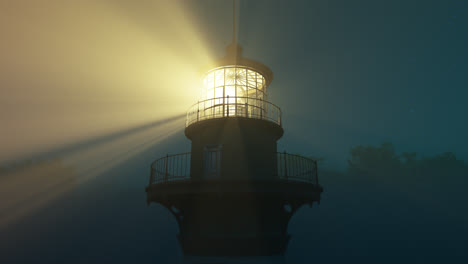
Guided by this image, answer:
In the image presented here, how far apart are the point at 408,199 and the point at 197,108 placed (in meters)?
48.6

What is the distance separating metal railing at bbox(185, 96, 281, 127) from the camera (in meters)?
11.2

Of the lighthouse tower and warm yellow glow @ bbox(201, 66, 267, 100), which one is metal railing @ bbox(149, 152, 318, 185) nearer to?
the lighthouse tower

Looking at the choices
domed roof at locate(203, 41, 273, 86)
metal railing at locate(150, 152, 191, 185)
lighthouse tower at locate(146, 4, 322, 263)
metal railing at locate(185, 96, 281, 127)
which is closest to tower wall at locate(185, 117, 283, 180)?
lighthouse tower at locate(146, 4, 322, 263)

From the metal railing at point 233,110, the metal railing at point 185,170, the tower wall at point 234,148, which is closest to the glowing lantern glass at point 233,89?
the metal railing at point 233,110

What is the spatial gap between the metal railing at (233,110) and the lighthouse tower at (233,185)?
1.8 inches

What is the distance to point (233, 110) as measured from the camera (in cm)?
1145

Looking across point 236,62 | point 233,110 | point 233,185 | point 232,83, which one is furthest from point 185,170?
point 236,62

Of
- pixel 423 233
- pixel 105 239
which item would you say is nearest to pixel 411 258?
pixel 423 233

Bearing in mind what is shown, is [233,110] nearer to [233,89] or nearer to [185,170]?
[233,89]

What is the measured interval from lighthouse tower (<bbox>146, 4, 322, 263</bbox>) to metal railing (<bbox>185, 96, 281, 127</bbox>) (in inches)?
1.8

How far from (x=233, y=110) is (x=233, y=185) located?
381 cm

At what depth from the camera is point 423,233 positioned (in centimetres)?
3941

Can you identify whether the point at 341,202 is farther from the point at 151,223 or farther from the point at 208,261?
the point at 208,261

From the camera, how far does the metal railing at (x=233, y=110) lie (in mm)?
11227
